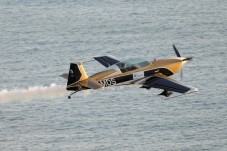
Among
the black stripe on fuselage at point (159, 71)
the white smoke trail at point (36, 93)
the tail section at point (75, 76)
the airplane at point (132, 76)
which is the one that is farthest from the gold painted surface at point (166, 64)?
the white smoke trail at point (36, 93)

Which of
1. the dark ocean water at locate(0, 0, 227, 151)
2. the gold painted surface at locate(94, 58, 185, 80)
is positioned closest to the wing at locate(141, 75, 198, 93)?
the gold painted surface at locate(94, 58, 185, 80)

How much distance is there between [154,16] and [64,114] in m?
57.2

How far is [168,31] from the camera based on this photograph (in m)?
174

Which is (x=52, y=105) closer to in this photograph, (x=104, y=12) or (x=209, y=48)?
(x=209, y=48)

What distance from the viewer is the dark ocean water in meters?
128

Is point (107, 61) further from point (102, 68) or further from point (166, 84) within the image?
point (102, 68)

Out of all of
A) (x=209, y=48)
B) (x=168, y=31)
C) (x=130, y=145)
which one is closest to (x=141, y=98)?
(x=130, y=145)

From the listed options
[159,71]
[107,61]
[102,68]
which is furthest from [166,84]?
[102,68]

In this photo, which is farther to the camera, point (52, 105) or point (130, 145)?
Answer: point (52, 105)

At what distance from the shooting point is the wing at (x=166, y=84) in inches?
3733

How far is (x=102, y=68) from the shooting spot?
502 feet

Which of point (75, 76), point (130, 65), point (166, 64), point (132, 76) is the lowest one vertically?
point (132, 76)

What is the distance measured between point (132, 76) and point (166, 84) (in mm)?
4056

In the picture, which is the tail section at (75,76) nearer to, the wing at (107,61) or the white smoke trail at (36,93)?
the white smoke trail at (36,93)
